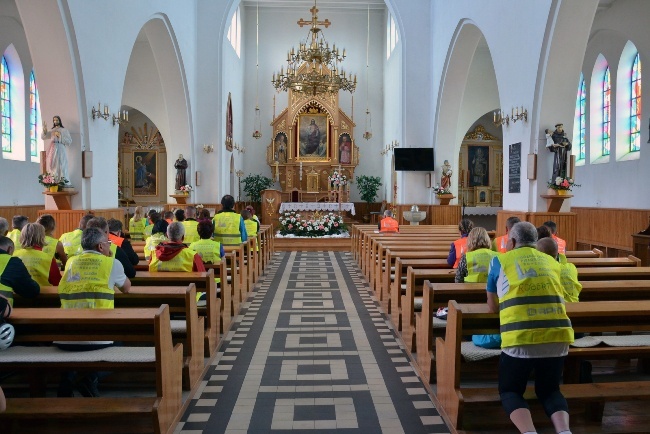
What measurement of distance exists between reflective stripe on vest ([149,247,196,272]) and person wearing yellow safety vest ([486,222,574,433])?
3622mm

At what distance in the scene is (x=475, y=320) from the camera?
411 cm

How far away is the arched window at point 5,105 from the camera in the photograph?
14500mm

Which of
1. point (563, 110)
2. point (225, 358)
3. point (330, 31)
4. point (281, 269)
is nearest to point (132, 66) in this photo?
point (330, 31)

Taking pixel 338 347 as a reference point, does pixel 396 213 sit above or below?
above

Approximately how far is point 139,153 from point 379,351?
18989 mm

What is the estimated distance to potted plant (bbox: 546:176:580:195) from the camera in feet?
32.4

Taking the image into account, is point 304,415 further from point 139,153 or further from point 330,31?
point 330,31

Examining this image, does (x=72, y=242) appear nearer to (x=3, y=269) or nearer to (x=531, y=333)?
(x=3, y=269)

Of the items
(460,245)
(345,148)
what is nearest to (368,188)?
(345,148)

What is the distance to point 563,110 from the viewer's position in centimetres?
1027

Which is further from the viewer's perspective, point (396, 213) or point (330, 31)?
point (330, 31)

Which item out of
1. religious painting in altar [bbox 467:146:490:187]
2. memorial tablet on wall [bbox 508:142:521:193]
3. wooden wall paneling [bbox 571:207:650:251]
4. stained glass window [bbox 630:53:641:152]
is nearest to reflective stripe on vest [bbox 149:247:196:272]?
memorial tablet on wall [bbox 508:142:521:193]

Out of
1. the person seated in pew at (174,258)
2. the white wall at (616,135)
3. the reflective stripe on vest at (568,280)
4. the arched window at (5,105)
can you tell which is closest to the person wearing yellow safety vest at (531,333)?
the reflective stripe on vest at (568,280)

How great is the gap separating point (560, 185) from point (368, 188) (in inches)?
553
